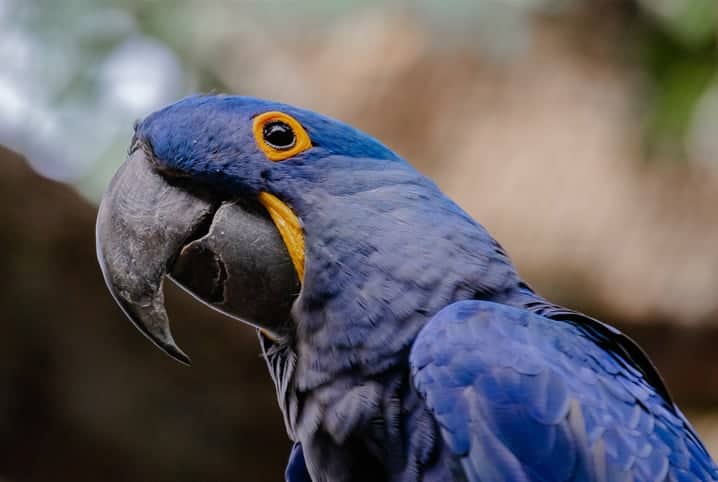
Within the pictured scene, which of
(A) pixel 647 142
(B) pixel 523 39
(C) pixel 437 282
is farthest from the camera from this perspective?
(A) pixel 647 142

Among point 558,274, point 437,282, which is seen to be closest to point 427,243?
point 437,282

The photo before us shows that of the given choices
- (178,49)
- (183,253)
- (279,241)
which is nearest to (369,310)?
(279,241)

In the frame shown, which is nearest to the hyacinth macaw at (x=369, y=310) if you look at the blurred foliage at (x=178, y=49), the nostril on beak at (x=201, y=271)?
the nostril on beak at (x=201, y=271)

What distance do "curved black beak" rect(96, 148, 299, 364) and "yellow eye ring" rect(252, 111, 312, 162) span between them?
92mm

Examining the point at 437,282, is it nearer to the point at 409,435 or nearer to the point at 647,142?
the point at 409,435

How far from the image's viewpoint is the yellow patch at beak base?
4.62ft

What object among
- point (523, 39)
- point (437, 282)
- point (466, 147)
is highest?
point (523, 39)

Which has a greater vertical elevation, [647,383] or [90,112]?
[647,383]

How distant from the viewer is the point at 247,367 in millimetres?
3418

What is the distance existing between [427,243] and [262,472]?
2412 mm

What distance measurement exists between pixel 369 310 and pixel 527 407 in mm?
260

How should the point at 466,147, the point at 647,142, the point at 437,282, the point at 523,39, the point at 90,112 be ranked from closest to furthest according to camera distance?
the point at 437,282
the point at 90,112
the point at 523,39
the point at 647,142
the point at 466,147

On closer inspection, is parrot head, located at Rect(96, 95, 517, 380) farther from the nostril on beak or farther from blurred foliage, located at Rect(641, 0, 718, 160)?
blurred foliage, located at Rect(641, 0, 718, 160)

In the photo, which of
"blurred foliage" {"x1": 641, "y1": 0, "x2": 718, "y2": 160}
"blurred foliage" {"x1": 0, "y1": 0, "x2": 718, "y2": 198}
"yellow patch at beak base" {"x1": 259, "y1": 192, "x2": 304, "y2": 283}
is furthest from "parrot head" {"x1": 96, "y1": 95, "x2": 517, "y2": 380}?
"blurred foliage" {"x1": 641, "y1": 0, "x2": 718, "y2": 160}
